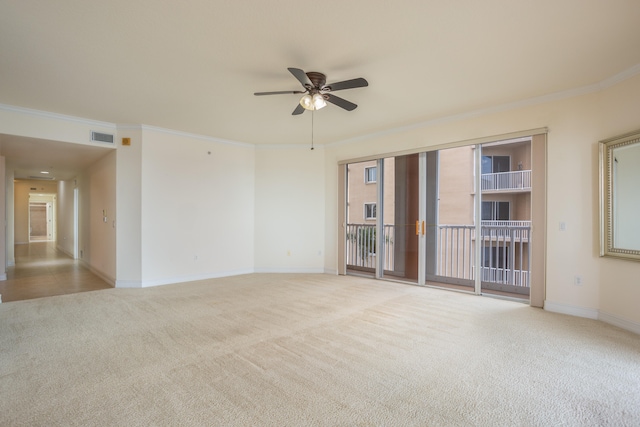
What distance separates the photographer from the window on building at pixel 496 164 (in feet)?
15.9

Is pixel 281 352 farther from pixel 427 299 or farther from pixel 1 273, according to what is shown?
pixel 1 273

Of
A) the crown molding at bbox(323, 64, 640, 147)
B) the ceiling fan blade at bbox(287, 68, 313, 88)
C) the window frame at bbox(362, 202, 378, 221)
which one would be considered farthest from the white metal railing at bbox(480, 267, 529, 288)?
the ceiling fan blade at bbox(287, 68, 313, 88)

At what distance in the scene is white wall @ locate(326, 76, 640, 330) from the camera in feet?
10.7

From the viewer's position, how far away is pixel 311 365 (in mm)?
2414

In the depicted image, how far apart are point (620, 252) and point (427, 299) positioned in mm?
2203

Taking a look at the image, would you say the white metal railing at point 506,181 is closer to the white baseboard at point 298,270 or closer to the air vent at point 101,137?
the white baseboard at point 298,270

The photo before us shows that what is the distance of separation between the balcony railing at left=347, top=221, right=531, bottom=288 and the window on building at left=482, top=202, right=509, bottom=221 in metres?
0.08

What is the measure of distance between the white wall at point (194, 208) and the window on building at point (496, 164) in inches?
178

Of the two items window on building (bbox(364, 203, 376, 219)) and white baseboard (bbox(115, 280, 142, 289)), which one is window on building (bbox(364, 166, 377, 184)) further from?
white baseboard (bbox(115, 280, 142, 289))

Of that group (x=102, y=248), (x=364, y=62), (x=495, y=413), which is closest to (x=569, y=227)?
(x=495, y=413)

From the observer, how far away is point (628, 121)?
3.24m

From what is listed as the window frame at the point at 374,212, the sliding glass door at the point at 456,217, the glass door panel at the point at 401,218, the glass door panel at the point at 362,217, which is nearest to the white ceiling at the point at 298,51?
the sliding glass door at the point at 456,217

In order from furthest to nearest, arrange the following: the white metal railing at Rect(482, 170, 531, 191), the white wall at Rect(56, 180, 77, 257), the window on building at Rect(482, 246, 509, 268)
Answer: the white wall at Rect(56, 180, 77, 257) → the window on building at Rect(482, 246, 509, 268) → the white metal railing at Rect(482, 170, 531, 191)

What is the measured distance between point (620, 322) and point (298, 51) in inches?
175
